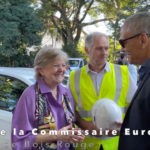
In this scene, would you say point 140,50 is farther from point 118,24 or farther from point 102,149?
point 118,24

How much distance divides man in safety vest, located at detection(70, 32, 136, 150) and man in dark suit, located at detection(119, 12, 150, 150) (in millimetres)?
611

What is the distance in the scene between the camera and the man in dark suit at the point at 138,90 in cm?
122

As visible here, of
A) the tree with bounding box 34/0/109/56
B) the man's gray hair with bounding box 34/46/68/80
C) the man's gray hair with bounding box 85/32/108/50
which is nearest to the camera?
the man's gray hair with bounding box 34/46/68/80

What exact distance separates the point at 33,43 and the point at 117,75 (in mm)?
13495

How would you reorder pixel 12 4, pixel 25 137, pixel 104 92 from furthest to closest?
pixel 12 4 → pixel 104 92 → pixel 25 137

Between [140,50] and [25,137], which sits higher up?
[140,50]

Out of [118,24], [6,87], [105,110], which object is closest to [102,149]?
[105,110]

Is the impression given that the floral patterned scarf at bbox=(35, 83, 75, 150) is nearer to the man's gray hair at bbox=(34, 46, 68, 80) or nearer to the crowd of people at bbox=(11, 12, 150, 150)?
the crowd of people at bbox=(11, 12, 150, 150)

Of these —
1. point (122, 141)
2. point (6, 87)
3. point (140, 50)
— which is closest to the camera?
point (122, 141)

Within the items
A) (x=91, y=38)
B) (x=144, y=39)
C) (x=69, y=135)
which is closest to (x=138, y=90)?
(x=144, y=39)

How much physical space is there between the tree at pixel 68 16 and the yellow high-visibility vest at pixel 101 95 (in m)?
18.5

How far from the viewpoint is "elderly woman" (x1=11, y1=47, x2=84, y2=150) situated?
1735 mm

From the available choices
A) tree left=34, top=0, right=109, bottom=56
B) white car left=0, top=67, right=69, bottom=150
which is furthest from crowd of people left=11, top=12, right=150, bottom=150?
tree left=34, top=0, right=109, bottom=56

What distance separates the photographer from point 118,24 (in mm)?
17844
